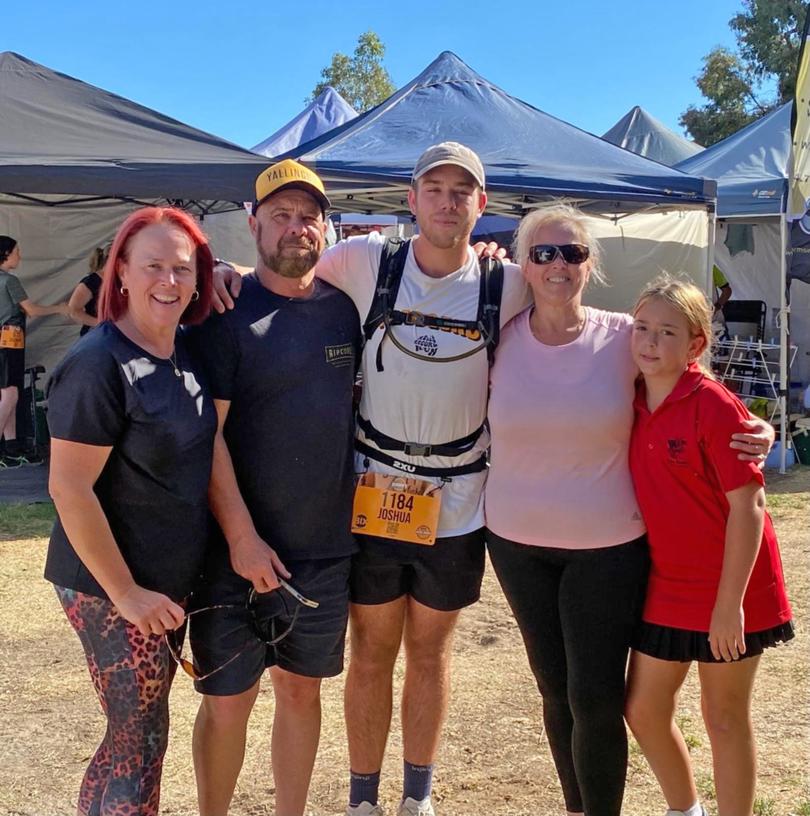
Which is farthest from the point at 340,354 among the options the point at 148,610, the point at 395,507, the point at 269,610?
the point at 148,610

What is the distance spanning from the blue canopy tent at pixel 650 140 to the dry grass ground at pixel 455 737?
11.6 meters

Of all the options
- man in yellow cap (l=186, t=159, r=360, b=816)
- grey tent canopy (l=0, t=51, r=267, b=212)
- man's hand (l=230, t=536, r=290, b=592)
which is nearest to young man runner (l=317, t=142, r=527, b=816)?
man in yellow cap (l=186, t=159, r=360, b=816)

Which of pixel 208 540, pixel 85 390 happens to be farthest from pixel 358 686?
pixel 85 390

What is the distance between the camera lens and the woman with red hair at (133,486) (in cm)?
186

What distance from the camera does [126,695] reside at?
1979 mm

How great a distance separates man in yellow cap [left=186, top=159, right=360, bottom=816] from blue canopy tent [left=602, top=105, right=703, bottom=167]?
42.3ft

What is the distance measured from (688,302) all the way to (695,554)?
64 cm

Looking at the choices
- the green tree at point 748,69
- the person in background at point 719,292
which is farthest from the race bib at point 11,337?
the green tree at point 748,69

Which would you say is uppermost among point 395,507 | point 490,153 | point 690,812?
point 490,153

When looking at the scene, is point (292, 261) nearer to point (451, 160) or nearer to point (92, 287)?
point (451, 160)

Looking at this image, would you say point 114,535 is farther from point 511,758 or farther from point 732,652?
point 511,758

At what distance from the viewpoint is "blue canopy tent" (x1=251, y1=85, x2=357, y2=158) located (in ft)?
37.3

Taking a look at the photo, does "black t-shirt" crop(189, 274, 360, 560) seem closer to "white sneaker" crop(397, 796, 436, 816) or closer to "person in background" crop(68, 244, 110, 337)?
"white sneaker" crop(397, 796, 436, 816)

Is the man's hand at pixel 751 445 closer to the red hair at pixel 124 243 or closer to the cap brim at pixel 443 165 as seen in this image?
the cap brim at pixel 443 165
